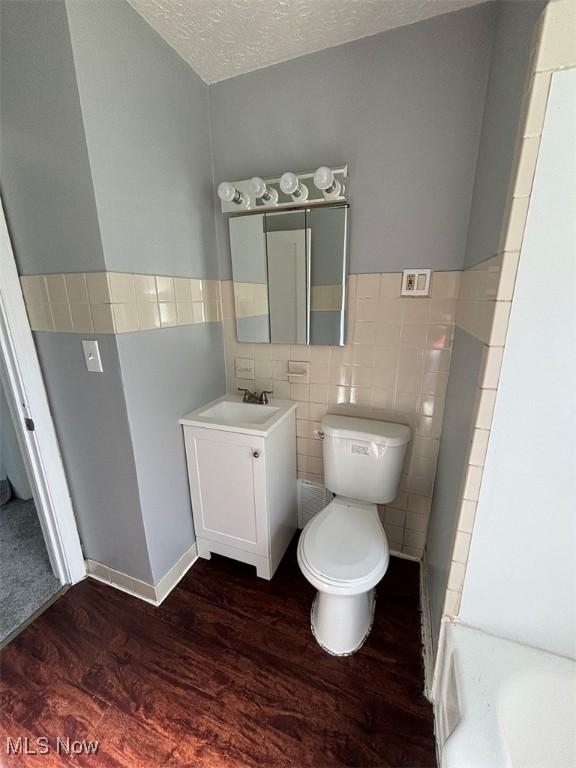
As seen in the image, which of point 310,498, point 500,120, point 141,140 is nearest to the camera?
point 500,120

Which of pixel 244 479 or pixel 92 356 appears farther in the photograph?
pixel 244 479

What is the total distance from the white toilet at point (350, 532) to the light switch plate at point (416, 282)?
61cm

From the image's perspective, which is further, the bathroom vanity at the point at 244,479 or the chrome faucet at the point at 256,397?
the chrome faucet at the point at 256,397

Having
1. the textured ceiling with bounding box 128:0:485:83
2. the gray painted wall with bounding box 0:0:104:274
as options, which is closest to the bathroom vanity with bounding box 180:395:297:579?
the gray painted wall with bounding box 0:0:104:274

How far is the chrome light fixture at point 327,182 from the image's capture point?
1.23 m

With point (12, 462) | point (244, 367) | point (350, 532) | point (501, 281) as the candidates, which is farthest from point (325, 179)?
point (12, 462)

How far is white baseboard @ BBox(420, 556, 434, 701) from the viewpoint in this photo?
109 cm

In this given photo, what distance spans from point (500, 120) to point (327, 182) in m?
0.58

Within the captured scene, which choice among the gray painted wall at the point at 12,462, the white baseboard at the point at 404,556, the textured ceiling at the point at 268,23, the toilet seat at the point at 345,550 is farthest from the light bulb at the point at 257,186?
the gray painted wall at the point at 12,462

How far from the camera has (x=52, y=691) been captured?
111cm

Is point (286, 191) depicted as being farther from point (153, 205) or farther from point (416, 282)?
point (416, 282)

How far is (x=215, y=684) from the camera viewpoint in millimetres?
1124

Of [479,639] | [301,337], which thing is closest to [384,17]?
[301,337]

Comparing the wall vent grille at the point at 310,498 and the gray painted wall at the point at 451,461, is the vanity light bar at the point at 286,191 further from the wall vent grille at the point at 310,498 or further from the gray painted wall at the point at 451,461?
the wall vent grille at the point at 310,498
